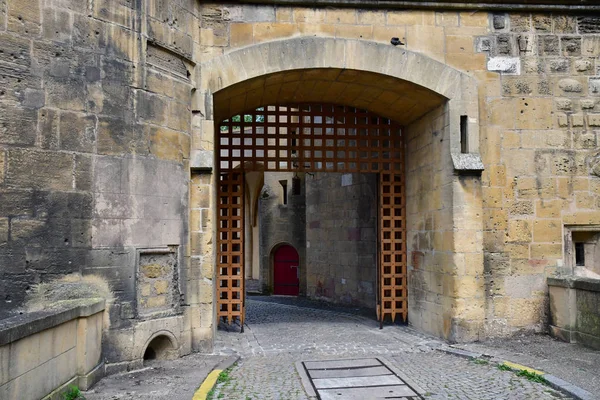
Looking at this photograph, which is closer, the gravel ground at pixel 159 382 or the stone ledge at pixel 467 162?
the gravel ground at pixel 159 382

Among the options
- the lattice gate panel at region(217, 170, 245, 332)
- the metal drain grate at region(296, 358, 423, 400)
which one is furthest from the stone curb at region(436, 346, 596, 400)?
the lattice gate panel at region(217, 170, 245, 332)

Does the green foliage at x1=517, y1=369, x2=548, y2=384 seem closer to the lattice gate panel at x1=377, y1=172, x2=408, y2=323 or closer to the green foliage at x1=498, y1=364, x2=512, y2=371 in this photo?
the green foliage at x1=498, y1=364, x2=512, y2=371

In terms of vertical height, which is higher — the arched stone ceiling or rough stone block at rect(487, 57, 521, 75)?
rough stone block at rect(487, 57, 521, 75)

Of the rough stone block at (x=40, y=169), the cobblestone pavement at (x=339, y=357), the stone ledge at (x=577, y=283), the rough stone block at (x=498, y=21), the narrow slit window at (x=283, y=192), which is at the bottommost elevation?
the cobblestone pavement at (x=339, y=357)

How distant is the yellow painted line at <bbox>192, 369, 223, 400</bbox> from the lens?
4621mm

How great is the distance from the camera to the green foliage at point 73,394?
4.32 m

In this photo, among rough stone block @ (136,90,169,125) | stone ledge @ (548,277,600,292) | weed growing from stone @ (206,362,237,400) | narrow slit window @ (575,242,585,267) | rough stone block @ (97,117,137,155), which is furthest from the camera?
narrow slit window @ (575,242,585,267)

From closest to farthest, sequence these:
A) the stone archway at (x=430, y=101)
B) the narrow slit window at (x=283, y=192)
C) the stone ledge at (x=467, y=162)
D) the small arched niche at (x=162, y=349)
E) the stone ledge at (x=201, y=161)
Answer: the small arched niche at (x=162, y=349) → the stone ledge at (x=201, y=161) → the stone archway at (x=430, y=101) → the stone ledge at (x=467, y=162) → the narrow slit window at (x=283, y=192)

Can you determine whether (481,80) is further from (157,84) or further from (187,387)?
(187,387)

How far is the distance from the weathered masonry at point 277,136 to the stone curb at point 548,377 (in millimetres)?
547

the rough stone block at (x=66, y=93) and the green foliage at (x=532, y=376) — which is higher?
the rough stone block at (x=66, y=93)

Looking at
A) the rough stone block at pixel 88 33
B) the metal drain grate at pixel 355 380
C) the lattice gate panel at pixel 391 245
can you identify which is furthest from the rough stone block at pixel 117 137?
the lattice gate panel at pixel 391 245

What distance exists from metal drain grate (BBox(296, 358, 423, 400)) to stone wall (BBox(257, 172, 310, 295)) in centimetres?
991

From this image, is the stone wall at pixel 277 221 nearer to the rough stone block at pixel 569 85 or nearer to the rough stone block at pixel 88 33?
the rough stone block at pixel 569 85
